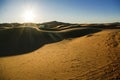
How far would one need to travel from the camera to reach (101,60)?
32.6ft

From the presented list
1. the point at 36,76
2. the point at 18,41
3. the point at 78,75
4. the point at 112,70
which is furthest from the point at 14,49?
the point at 112,70

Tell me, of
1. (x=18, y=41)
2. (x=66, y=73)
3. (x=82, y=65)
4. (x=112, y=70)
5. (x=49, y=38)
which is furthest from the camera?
(x=49, y=38)

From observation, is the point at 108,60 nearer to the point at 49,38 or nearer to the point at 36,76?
the point at 36,76

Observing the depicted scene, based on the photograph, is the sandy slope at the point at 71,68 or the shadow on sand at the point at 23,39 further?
the shadow on sand at the point at 23,39

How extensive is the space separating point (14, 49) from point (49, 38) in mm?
5538

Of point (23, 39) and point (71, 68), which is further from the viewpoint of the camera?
point (23, 39)

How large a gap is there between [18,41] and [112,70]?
13675mm

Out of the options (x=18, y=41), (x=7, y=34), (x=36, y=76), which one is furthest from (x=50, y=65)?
(x=7, y=34)

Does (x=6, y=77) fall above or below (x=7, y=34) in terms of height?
below

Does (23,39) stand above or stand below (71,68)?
above

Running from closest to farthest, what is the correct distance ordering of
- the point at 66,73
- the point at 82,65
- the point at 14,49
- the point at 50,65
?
the point at 66,73 < the point at 82,65 < the point at 50,65 < the point at 14,49

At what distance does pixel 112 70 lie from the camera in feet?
26.3

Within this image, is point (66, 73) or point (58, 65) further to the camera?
point (58, 65)

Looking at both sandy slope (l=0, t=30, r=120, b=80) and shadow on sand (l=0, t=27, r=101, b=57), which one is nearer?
sandy slope (l=0, t=30, r=120, b=80)
